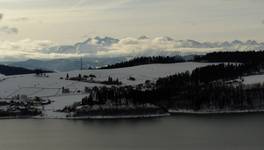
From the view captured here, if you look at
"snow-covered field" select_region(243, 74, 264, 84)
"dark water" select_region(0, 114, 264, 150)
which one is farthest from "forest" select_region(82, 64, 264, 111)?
"dark water" select_region(0, 114, 264, 150)

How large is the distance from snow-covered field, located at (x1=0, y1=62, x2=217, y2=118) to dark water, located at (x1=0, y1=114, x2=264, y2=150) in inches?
580

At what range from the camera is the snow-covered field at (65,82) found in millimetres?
90188

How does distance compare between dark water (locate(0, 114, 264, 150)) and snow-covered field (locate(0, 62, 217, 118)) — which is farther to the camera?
snow-covered field (locate(0, 62, 217, 118))

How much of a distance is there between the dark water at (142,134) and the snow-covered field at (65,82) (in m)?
14.7

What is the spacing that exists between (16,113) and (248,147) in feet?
136

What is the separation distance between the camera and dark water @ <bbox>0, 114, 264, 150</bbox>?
4619 cm

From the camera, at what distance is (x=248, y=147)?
43375mm

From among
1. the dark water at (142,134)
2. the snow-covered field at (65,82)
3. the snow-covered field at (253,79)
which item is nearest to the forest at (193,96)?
the snow-covered field at (253,79)

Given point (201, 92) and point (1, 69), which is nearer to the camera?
point (201, 92)

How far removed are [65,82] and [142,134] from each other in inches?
2079

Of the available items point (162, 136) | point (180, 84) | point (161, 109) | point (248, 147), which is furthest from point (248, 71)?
point (248, 147)

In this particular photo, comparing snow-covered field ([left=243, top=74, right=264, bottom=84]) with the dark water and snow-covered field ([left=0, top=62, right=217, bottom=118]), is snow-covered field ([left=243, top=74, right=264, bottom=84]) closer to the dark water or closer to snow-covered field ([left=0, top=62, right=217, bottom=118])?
the dark water

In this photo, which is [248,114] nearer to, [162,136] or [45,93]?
[162,136]

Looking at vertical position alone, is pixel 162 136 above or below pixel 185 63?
below
